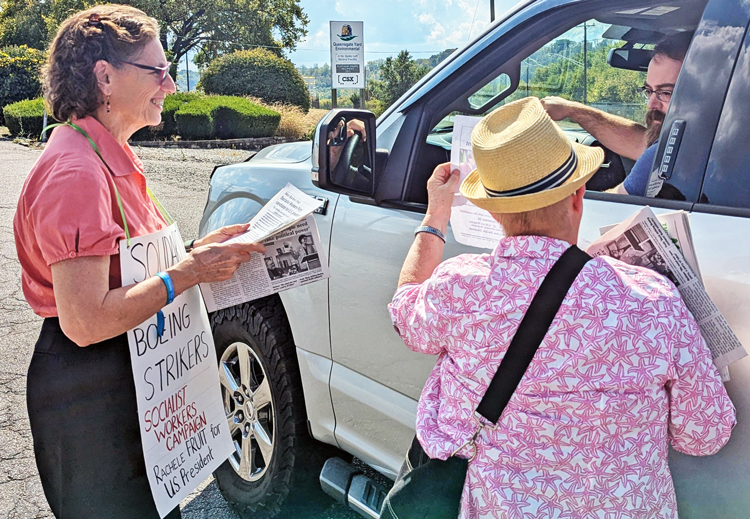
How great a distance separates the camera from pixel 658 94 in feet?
6.99

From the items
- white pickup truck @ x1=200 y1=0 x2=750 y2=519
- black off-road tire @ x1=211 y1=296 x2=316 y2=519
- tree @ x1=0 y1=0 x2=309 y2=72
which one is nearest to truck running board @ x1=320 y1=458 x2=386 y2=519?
white pickup truck @ x1=200 y1=0 x2=750 y2=519

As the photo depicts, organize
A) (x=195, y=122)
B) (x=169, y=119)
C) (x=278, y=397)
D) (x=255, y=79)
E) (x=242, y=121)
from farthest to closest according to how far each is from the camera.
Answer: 1. (x=255, y=79)
2. (x=242, y=121)
3. (x=169, y=119)
4. (x=195, y=122)
5. (x=278, y=397)

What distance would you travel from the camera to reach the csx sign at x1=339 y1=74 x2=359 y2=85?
14.9 m

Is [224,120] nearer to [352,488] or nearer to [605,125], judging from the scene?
[352,488]

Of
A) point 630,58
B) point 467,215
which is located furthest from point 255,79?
point 467,215

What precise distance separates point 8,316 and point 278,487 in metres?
3.62

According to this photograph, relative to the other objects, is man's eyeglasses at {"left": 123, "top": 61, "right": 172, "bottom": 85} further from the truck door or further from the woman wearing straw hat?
the truck door

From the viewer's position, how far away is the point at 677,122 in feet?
5.93

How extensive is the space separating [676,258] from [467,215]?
2.14ft

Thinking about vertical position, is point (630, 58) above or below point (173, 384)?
above

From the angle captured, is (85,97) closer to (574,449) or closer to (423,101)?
(423,101)

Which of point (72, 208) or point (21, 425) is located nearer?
point (72, 208)

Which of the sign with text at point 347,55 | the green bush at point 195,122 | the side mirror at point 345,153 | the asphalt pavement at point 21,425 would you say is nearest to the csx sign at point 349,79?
the sign with text at point 347,55

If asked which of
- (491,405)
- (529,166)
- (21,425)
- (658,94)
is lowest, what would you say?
(21,425)
